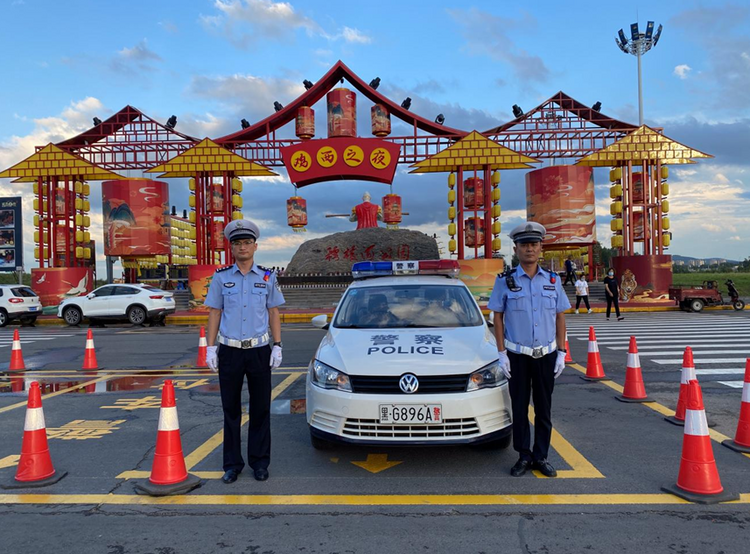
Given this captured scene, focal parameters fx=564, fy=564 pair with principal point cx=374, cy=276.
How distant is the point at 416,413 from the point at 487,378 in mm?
698

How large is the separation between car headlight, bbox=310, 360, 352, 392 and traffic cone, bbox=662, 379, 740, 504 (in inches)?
100

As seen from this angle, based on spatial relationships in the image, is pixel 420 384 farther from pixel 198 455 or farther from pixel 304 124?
pixel 304 124

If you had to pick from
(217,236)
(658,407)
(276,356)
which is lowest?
(658,407)

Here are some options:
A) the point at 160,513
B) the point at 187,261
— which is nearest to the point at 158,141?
the point at 160,513

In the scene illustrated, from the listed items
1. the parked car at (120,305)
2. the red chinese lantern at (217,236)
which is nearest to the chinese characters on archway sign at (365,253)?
the red chinese lantern at (217,236)

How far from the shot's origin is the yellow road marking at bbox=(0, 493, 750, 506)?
4.05 m

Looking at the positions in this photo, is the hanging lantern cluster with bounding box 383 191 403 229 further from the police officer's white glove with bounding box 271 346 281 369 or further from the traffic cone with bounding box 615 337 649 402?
the police officer's white glove with bounding box 271 346 281 369

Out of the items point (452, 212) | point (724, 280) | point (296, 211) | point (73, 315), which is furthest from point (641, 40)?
point (73, 315)

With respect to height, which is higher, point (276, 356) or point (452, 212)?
point (452, 212)

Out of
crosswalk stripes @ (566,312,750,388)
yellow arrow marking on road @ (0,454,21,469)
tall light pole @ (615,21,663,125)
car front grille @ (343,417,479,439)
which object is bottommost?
yellow arrow marking on road @ (0,454,21,469)

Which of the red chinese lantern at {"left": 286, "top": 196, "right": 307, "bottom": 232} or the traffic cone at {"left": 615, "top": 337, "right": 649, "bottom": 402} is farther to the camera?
the red chinese lantern at {"left": 286, "top": 196, "right": 307, "bottom": 232}

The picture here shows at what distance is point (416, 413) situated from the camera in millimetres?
4359

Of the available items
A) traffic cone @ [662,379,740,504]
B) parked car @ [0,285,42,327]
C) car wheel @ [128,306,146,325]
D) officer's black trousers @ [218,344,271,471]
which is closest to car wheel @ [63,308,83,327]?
parked car @ [0,285,42,327]

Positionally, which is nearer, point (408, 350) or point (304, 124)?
point (408, 350)
